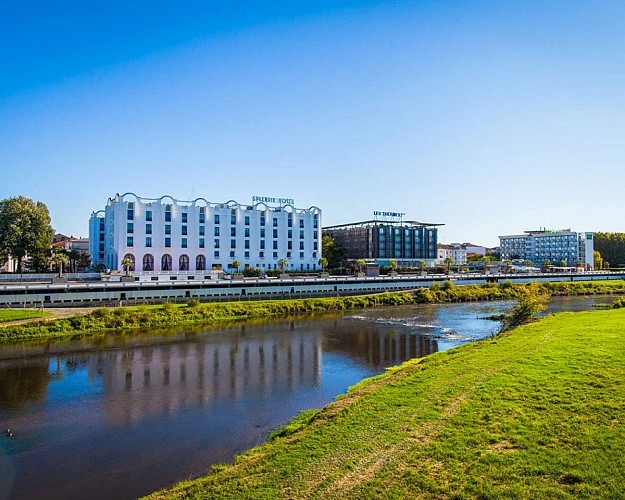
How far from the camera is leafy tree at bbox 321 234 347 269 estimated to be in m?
97.8

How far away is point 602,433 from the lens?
10500 mm

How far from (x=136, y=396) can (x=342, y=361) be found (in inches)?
467

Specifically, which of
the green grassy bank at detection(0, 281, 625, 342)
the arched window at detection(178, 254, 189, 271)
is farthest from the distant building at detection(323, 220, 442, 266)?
the arched window at detection(178, 254, 189, 271)

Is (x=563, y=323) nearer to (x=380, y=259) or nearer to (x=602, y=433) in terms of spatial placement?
(x=602, y=433)

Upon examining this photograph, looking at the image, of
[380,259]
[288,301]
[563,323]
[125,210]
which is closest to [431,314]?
[288,301]

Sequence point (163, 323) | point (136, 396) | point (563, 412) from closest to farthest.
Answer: point (563, 412) → point (136, 396) → point (163, 323)

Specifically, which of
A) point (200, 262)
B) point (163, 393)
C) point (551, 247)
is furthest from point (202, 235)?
point (551, 247)

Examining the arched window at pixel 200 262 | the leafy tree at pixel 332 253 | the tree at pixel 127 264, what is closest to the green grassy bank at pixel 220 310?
the tree at pixel 127 264

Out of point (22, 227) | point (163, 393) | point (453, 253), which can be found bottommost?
point (163, 393)

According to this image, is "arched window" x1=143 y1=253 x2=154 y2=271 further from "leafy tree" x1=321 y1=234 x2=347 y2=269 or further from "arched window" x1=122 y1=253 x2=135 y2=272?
"leafy tree" x1=321 y1=234 x2=347 y2=269

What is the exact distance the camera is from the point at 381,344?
32562mm

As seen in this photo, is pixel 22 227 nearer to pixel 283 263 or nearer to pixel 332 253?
pixel 283 263

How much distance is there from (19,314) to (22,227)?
3064cm

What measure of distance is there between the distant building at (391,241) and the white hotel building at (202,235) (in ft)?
79.9
